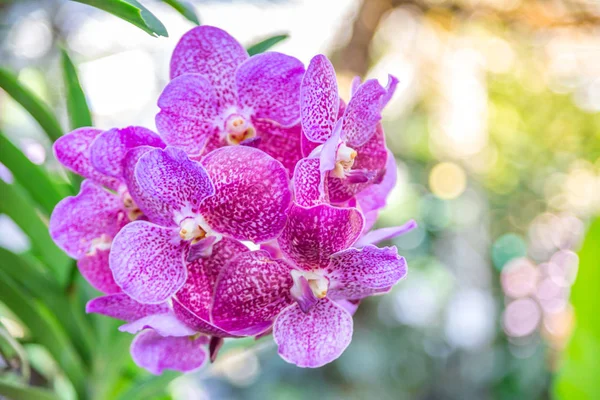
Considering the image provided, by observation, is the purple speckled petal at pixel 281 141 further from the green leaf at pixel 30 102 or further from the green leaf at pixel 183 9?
the green leaf at pixel 30 102

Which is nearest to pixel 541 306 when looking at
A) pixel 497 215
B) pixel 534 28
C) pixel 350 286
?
pixel 497 215

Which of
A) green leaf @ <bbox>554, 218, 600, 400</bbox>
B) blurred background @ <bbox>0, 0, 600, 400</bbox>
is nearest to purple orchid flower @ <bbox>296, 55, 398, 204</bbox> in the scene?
green leaf @ <bbox>554, 218, 600, 400</bbox>

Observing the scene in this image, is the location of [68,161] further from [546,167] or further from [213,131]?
[546,167]

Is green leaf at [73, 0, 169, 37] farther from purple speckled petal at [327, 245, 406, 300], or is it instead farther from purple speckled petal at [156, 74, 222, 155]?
purple speckled petal at [327, 245, 406, 300]

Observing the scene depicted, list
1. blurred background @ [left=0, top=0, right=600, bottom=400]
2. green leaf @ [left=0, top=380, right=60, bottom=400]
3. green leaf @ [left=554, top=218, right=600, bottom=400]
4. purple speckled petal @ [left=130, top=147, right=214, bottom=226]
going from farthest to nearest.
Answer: blurred background @ [left=0, top=0, right=600, bottom=400]
green leaf @ [left=554, top=218, right=600, bottom=400]
green leaf @ [left=0, top=380, right=60, bottom=400]
purple speckled petal @ [left=130, top=147, right=214, bottom=226]

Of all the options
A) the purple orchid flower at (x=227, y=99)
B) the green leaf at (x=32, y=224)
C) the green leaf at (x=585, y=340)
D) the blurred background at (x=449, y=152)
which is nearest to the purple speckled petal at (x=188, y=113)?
the purple orchid flower at (x=227, y=99)

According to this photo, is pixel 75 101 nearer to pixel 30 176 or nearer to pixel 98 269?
pixel 30 176
